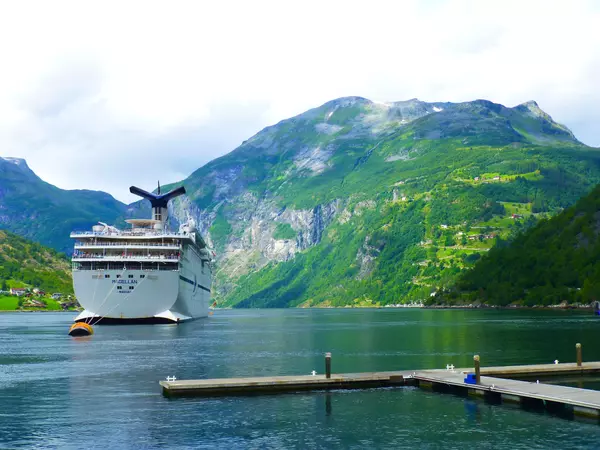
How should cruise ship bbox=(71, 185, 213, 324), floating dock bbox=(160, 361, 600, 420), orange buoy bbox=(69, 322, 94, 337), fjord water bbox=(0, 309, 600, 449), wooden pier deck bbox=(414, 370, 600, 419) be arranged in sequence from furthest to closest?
cruise ship bbox=(71, 185, 213, 324) → orange buoy bbox=(69, 322, 94, 337) → floating dock bbox=(160, 361, 600, 420) → wooden pier deck bbox=(414, 370, 600, 419) → fjord water bbox=(0, 309, 600, 449)

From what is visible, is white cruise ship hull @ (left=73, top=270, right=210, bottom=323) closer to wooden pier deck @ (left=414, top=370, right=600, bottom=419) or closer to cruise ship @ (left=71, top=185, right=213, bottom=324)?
cruise ship @ (left=71, top=185, right=213, bottom=324)

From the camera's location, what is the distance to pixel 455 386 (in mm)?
62344

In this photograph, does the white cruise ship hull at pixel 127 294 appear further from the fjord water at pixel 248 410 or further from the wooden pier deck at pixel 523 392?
the wooden pier deck at pixel 523 392

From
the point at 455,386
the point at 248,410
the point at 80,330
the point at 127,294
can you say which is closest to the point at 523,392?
the point at 455,386

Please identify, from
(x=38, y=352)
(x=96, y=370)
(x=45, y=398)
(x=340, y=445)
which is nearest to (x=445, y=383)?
(x=340, y=445)

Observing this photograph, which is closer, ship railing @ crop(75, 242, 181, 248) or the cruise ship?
the cruise ship

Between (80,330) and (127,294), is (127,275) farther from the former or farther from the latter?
(80,330)

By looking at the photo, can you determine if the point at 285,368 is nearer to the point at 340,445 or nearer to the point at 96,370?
the point at 96,370

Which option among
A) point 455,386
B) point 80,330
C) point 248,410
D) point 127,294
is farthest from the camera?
point 127,294

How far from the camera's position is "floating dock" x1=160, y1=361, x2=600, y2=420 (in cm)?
5378

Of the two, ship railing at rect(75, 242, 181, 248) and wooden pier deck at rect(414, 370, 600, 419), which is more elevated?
ship railing at rect(75, 242, 181, 248)

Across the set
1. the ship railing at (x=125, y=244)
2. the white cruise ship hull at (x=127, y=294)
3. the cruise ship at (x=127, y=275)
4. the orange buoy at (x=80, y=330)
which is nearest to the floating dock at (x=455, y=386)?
the orange buoy at (x=80, y=330)

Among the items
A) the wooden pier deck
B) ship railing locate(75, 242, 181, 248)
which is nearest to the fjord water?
the wooden pier deck

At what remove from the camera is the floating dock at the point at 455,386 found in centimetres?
5378
